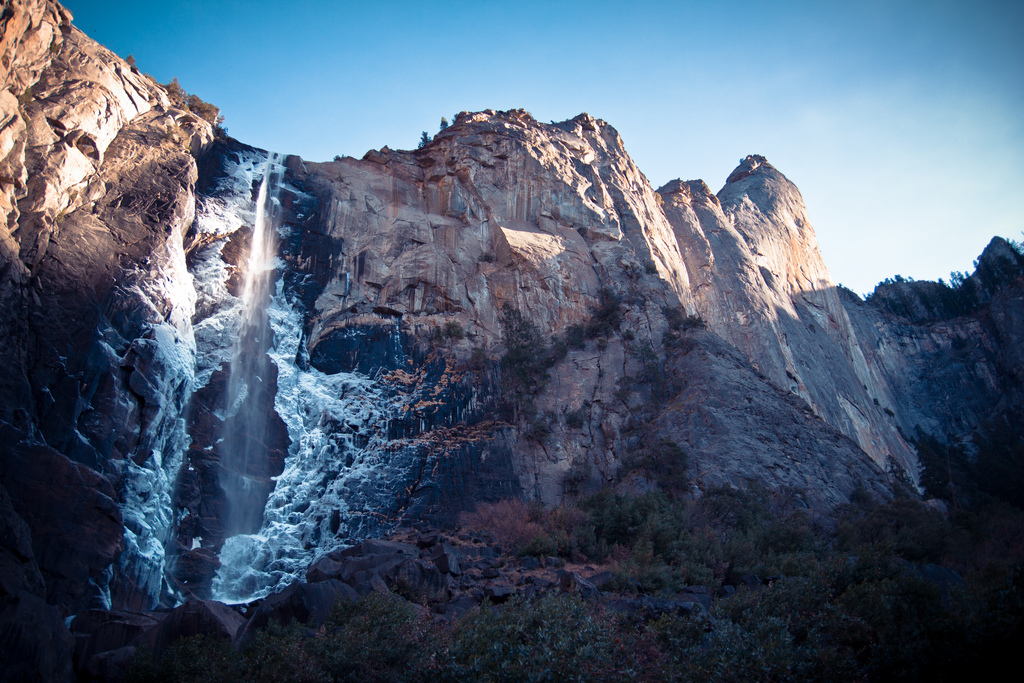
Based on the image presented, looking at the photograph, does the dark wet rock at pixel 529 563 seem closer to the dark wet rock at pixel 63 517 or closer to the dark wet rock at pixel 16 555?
the dark wet rock at pixel 63 517

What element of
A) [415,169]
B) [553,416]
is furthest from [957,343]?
[415,169]

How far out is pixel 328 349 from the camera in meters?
23.2

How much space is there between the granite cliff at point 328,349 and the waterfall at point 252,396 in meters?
0.14

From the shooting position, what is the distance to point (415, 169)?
31969mm

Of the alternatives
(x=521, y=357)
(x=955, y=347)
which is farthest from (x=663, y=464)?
(x=955, y=347)

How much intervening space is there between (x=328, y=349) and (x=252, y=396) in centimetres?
369

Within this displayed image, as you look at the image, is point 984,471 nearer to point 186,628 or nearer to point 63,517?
point 186,628

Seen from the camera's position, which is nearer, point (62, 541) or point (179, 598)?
point (62, 541)

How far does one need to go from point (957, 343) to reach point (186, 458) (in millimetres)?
50384

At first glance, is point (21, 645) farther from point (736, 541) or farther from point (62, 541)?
point (736, 541)

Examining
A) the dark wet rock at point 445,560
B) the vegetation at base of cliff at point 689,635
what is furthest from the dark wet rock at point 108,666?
the dark wet rock at point 445,560

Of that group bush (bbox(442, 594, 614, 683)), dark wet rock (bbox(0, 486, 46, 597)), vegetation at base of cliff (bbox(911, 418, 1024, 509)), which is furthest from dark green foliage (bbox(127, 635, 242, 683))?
vegetation at base of cliff (bbox(911, 418, 1024, 509))

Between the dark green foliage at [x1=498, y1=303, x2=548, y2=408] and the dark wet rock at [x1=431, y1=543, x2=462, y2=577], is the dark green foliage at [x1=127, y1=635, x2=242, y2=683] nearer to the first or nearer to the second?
the dark wet rock at [x1=431, y1=543, x2=462, y2=577]

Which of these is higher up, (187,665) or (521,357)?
(521,357)
